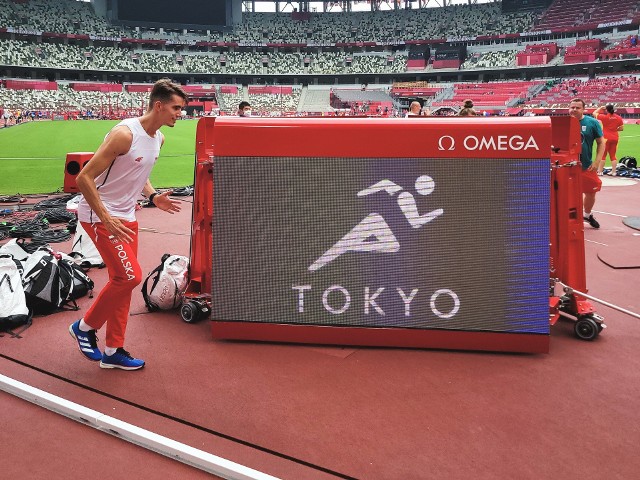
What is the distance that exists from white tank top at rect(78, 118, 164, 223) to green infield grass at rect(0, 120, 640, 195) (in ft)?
33.0

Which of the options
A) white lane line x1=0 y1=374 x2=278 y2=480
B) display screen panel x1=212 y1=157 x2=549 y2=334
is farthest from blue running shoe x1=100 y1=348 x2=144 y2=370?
display screen panel x1=212 y1=157 x2=549 y2=334

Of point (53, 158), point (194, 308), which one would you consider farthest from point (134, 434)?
point (53, 158)

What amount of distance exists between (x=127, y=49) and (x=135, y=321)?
77.2 metres

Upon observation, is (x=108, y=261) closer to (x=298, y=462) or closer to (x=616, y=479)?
(x=298, y=462)

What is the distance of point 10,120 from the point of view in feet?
139

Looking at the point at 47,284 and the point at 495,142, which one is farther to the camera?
the point at 47,284

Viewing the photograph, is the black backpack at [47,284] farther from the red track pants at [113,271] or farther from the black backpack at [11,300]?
the red track pants at [113,271]

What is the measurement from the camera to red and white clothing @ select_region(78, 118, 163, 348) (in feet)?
12.0

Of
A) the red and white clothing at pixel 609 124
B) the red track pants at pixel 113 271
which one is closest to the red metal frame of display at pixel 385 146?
the red track pants at pixel 113 271

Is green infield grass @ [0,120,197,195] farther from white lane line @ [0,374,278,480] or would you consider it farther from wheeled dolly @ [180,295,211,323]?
white lane line @ [0,374,278,480]

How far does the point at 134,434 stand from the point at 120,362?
108 centimetres

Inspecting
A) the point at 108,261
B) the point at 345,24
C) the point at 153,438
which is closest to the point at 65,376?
the point at 108,261

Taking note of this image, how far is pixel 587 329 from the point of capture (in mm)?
4387

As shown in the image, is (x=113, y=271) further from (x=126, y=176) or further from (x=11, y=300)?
(x=11, y=300)
